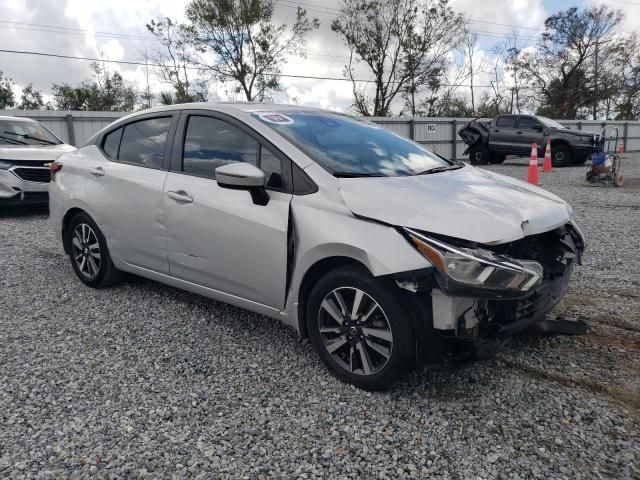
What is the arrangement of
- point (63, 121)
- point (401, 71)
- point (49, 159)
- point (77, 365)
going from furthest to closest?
point (401, 71), point (63, 121), point (49, 159), point (77, 365)

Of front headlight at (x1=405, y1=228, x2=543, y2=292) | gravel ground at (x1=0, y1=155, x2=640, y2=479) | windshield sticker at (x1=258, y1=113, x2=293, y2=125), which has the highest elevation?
windshield sticker at (x1=258, y1=113, x2=293, y2=125)

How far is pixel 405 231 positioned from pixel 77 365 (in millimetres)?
2130

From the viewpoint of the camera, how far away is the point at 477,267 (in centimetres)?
229

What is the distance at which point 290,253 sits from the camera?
2840 millimetres

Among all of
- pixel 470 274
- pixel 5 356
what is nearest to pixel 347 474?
pixel 470 274

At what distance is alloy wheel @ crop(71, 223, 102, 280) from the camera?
14.2 ft

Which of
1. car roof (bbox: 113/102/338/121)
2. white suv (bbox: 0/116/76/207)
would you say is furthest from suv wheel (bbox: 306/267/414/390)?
white suv (bbox: 0/116/76/207)

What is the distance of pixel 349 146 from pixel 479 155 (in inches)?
642

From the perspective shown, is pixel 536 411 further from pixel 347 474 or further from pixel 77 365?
pixel 77 365

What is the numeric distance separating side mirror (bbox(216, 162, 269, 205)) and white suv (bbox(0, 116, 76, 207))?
21.4 feet

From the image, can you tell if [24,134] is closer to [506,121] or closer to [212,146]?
[212,146]

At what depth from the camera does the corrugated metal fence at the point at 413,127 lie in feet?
48.7

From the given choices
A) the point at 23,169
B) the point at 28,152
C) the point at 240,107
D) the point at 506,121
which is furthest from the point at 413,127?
the point at 240,107

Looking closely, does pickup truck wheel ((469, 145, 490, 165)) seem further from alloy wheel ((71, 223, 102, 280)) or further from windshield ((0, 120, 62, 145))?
alloy wheel ((71, 223, 102, 280))
